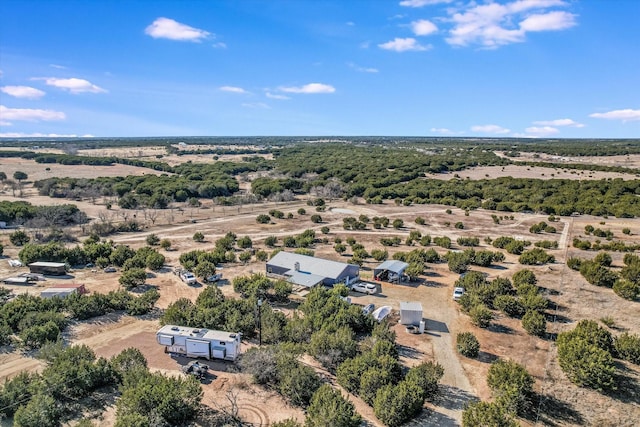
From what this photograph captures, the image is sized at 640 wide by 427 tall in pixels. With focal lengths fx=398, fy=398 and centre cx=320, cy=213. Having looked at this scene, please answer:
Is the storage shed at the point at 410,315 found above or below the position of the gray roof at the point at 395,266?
below

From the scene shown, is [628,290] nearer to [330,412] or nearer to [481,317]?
[481,317]

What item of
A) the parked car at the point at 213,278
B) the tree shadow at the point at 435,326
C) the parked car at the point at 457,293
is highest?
the parked car at the point at 457,293

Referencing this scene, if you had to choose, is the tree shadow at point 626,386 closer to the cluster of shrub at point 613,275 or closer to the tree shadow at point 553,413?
the tree shadow at point 553,413

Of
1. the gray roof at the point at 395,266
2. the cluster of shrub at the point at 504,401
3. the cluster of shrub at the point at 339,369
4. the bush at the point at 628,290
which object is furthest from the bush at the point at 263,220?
the cluster of shrub at the point at 504,401

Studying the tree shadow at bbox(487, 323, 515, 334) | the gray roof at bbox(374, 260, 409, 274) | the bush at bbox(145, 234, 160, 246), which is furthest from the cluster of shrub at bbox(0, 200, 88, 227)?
the tree shadow at bbox(487, 323, 515, 334)

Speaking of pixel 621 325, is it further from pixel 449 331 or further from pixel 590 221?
pixel 590 221

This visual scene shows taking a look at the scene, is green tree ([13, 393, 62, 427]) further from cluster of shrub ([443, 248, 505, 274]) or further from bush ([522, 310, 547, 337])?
cluster of shrub ([443, 248, 505, 274])

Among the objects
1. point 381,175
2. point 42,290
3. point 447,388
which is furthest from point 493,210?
point 42,290
